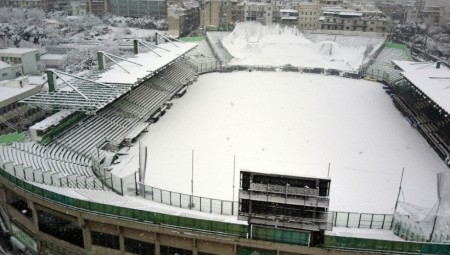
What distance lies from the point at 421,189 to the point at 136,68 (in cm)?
2742

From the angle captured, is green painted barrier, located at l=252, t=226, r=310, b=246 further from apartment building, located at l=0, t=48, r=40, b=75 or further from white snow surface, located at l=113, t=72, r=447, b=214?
apartment building, located at l=0, t=48, r=40, b=75

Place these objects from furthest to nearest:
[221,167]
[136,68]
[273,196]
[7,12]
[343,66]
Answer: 1. [7,12]
2. [343,66]
3. [136,68]
4. [221,167]
5. [273,196]

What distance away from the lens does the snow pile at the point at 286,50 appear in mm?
57656

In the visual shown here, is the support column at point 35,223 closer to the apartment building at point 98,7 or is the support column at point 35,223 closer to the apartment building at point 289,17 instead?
the apartment building at point 289,17

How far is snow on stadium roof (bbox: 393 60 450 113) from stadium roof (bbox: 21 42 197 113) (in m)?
24.9

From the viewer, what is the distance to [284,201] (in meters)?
16.6

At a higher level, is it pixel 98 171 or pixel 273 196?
pixel 273 196

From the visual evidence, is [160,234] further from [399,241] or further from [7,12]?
[7,12]

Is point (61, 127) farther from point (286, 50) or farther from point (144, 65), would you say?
point (286, 50)

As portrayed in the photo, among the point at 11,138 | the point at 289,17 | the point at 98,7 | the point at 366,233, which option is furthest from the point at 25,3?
the point at 366,233

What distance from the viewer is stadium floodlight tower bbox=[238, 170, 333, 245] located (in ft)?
54.0

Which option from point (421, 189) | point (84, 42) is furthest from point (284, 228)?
point (84, 42)

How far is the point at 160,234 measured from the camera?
19062mm

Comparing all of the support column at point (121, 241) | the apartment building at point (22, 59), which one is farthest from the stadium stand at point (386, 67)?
the apartment building at point (22, 59)
